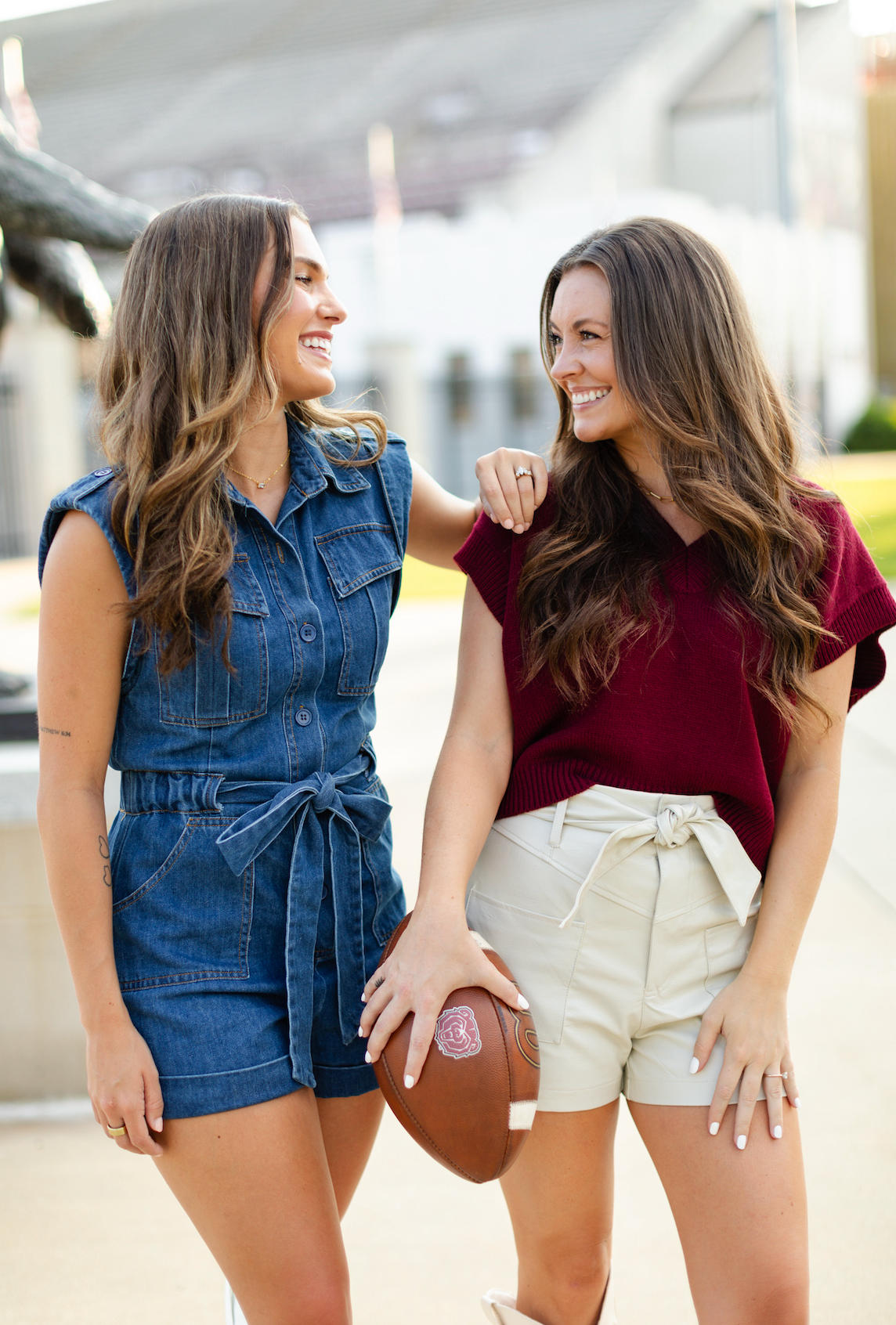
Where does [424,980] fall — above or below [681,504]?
below

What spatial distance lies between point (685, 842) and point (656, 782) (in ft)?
0.34

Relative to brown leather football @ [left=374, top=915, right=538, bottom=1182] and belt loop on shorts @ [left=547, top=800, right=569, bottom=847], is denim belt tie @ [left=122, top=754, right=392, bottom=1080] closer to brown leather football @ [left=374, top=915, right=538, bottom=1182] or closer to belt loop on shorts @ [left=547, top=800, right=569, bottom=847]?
brown leather football @ [left=374, top=915, right=538, bottom=1182]

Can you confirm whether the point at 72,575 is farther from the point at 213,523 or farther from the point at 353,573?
the point at 353,573

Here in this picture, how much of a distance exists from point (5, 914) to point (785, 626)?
9.24 ft

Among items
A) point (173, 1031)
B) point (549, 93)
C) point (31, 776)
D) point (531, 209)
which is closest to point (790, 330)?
point (531, 209)

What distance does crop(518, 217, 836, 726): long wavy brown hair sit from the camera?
1997 mm

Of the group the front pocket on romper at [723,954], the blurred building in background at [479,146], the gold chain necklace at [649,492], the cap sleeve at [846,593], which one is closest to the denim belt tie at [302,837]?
the front pocket on romper at [723,954]

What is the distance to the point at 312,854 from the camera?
6.56 feet

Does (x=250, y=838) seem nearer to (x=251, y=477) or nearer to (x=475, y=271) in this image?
(x=251, y=477)

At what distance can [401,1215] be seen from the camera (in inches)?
133

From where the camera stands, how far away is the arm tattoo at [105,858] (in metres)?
1.95

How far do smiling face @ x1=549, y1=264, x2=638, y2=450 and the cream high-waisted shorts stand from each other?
0.62 metres

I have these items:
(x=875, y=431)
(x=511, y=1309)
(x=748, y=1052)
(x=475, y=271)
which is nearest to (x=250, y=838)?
(x=748, y=1052)

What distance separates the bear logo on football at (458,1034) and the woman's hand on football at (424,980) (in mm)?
14
